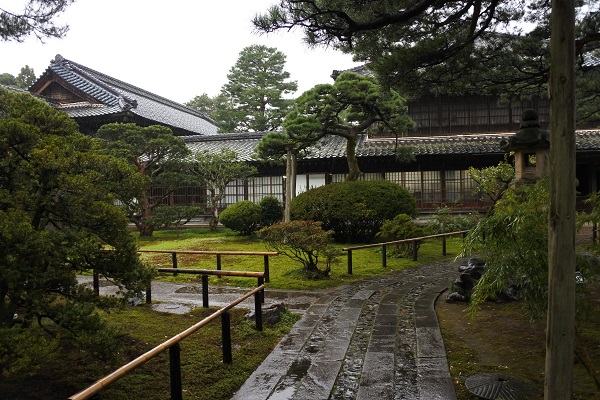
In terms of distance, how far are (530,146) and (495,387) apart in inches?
234

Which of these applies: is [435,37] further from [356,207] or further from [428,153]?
[428,153]

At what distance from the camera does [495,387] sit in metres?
4.02

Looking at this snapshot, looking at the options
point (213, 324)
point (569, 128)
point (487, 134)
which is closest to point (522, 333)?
point (569, 128)

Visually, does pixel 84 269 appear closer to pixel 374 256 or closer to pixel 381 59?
pixel 381 59

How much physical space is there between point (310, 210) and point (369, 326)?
8998 millimetres

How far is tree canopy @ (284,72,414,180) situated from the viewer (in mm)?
14172

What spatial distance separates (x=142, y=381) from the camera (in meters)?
4.63

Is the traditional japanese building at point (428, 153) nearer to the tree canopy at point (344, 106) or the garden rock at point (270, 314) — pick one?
the tree canopy at point (344, 106)

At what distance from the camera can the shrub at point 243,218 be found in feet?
58.0

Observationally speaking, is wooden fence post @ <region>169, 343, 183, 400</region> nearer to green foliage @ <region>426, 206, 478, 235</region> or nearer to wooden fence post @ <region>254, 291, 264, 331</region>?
wooden fence post @ <region>254, 291, 264, 331</region>

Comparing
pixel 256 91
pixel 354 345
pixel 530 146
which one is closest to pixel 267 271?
pixel 354 345

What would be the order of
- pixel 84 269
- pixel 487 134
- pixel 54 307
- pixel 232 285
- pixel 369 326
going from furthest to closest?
pixel 487 134 → pixel 232 285 → pixel 369 326 → pixel 84 269 → pixel 54 307

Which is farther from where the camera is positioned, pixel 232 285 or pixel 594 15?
pixel 232 285

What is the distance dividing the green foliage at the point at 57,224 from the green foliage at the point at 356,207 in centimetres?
1027
